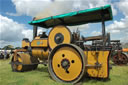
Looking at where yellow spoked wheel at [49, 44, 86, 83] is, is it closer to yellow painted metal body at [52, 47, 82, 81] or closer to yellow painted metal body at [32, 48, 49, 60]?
yellow painted metal body at [52, 47, 82, 81]

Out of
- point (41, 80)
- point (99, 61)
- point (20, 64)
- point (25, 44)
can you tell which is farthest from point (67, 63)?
point (25, 44)

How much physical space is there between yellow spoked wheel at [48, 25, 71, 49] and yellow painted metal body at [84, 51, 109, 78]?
116 cm

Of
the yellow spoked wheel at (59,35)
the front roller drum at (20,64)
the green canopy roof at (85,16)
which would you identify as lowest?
the front roller drum at (20,64)

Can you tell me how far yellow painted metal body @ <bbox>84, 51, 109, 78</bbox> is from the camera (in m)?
4.81

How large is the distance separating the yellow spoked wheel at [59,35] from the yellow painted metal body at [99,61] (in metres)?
1.16

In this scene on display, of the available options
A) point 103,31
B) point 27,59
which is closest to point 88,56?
point 103,31

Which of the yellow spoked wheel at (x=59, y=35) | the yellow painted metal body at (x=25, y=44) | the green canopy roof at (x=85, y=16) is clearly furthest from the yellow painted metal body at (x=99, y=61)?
the yellow painted metal body at (x=25, y=44)

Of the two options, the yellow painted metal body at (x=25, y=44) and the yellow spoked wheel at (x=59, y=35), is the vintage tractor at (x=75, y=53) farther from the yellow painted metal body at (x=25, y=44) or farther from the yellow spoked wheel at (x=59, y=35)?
the yellow painted metal body at (x=25, y=44)

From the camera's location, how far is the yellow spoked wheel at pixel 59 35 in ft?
18.8

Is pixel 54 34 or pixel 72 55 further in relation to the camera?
pixel 54 34

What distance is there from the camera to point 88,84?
15.5 feet

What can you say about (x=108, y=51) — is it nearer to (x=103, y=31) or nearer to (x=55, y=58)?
(x=103, y=31)

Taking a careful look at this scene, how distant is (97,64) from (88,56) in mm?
463

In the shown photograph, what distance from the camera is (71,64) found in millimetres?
4934
